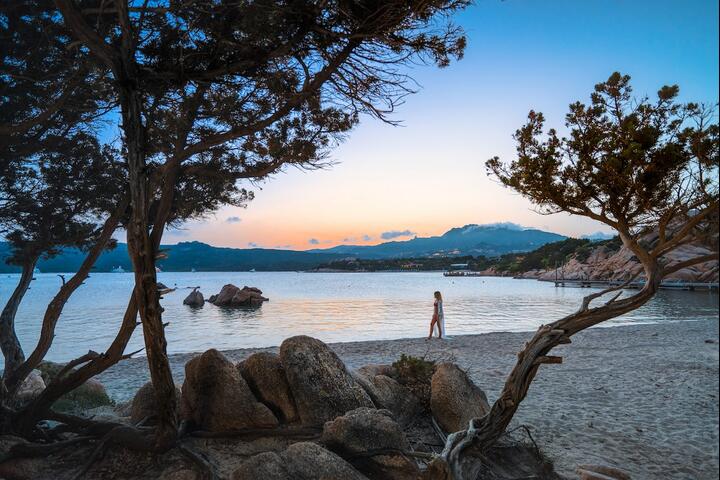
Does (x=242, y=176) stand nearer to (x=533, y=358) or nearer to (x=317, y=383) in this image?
(x=317, y=383)

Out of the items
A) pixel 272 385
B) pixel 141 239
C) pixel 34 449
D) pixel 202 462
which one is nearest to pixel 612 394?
pixel 272 385

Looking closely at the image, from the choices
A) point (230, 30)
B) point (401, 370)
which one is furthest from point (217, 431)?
point (230, 30)

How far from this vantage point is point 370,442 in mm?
5371

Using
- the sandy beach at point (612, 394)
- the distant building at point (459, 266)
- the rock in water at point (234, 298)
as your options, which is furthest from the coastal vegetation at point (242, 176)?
the distant building at point (459, 266)

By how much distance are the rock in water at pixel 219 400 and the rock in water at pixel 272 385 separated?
0.23m

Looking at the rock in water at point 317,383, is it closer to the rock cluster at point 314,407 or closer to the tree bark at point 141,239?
the rock cluster at point 314,407

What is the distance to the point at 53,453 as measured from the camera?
5391mm

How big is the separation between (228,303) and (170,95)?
43807mm

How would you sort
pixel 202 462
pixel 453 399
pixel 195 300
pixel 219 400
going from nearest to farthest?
1. pixel 202 462
2. pixel 219 400
3. pixel 453 399
4. pixel 195 300

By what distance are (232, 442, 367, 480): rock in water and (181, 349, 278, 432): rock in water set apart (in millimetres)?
1285

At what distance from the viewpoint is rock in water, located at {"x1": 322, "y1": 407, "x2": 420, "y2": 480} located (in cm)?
526

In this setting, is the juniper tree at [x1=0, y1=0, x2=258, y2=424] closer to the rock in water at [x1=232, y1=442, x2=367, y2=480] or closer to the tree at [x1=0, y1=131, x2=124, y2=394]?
the tree at [x1=0, y1=131, x2=124, y2=394]

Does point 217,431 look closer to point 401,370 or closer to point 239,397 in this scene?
point 239,397

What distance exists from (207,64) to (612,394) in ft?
33.8
